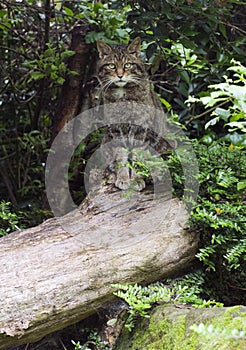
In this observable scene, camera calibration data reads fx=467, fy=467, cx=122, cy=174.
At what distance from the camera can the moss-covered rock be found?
166 cm

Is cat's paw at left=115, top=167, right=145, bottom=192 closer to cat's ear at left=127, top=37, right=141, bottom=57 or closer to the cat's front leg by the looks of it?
the cat's front leg

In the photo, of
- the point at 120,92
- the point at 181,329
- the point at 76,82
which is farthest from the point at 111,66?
the point at 181,329

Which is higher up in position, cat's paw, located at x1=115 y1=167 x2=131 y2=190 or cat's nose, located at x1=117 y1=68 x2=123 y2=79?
cat's nose, located at x1=117 y1=68 x2=123 y2=79

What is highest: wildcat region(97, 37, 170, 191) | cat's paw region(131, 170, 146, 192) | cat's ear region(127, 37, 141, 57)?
cat's ear region(127, 37, 141, 57)

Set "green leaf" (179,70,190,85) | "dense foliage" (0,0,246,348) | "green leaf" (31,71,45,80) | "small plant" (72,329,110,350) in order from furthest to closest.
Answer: "green leaf" (179,70,190,85) → "green leaf" (31,71,45,80) → "dense foliage" (0,0,246,348) → "small plant" (72,329,110,350)

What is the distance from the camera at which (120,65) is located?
3217mm

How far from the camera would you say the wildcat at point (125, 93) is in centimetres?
320

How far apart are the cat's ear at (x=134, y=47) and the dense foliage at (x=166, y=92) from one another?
1.9 inches

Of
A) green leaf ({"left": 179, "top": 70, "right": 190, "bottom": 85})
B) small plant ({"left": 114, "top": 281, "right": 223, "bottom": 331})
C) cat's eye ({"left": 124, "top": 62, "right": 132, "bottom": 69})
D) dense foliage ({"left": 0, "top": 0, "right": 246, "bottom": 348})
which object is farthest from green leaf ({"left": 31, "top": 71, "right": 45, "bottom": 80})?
small plant ({"left": 114, "top": 281, "right": 223, "bottom": 331})

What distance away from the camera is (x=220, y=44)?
12.8ft

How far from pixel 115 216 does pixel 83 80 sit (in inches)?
65.2

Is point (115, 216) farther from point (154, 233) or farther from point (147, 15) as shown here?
point (147, 15)

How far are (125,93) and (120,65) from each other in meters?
0.19

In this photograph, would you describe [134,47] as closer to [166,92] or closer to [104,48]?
[104,48]
